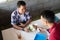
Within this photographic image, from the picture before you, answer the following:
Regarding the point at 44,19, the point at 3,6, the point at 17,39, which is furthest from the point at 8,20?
the point at 44,19

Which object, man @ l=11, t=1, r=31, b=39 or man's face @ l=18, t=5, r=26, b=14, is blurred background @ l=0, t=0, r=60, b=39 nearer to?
man @ l=11, t=1, r=31, b=39

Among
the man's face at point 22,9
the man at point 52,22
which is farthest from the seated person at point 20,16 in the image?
the man at point 52,22

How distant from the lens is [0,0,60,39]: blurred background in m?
3.31

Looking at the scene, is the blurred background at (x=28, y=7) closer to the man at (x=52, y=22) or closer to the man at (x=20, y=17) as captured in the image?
the man at (x=20, y=17)

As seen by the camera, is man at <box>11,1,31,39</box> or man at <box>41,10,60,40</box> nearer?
man at <box>41,10,60,40</box>

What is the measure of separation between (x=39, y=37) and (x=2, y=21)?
1579 mm

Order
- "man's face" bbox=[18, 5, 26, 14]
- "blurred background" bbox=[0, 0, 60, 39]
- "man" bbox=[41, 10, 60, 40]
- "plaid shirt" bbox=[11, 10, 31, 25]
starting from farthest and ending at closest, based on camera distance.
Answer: "blurred background" bbox=[0, 0, 60, 39]
"plaid shirt" bbox=[11, 10, 31, 25]
"man's face" bbox=[18, 5, 26, 14]
"man" bbox=[41, 10, 60, 40]

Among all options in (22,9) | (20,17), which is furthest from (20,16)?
(22,9)

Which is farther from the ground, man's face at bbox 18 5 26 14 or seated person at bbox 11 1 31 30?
man's face at bbox 18 5 26 14

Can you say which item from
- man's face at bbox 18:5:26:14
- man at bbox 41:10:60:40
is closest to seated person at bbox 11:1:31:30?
man's face at bbox 18:5:26:14

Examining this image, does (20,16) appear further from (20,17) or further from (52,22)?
(52,22)

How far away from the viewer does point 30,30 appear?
2.26 m

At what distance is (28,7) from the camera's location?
355 centimetres

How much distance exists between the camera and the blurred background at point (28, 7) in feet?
10.8
